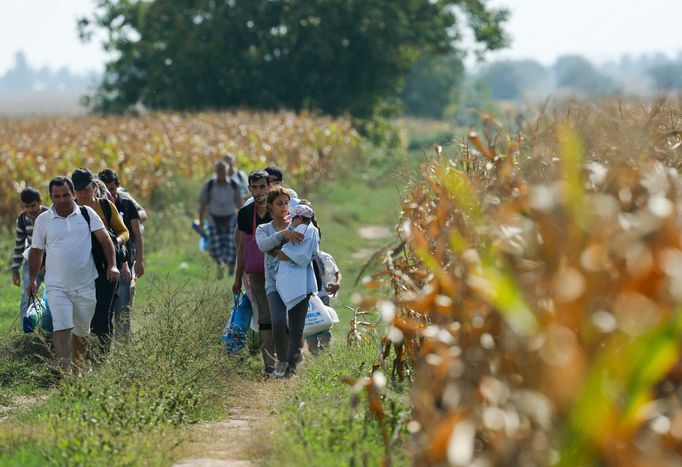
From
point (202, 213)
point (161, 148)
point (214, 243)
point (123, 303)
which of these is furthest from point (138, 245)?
point (161, 148)

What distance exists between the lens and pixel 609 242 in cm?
469

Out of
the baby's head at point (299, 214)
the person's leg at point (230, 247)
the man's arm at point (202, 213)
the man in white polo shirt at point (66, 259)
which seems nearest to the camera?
the man in white polo shirt at point (66, 259)

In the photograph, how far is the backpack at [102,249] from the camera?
9711 millimetres

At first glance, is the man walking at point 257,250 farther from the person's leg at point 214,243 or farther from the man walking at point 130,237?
the person's leg at point 214,243

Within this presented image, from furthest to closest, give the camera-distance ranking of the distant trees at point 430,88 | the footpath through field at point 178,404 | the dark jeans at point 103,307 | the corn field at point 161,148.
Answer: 1. the distant trees at point 430,88
2. the corn field at point 161,148
3. the dark jeans at point 103,307
4. the footpath through field at point 178,404

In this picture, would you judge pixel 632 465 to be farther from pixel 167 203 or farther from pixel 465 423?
pixel 167 203

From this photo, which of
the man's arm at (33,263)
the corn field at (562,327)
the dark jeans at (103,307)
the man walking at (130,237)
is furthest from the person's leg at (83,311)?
the corn field at (562,327)

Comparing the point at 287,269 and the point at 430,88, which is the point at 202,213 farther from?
the point at 430,88

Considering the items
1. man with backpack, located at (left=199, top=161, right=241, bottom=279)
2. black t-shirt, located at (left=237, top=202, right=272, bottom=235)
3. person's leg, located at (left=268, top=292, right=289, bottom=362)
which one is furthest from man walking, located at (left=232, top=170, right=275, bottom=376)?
man with backpack, located at (left=199, top=161, right=241, bottom=279)

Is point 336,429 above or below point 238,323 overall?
above

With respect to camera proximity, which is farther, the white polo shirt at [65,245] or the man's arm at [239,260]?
the man's arm at [239,260]

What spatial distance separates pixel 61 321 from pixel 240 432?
7.10ft

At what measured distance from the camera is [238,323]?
10406 millimetres

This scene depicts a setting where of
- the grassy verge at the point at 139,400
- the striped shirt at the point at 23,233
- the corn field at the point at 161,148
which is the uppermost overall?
the striped shirt at the point at 23,233
